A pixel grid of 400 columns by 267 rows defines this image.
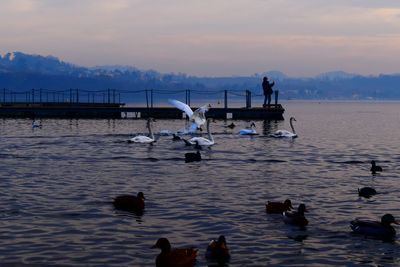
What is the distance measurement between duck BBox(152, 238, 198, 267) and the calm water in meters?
0.50

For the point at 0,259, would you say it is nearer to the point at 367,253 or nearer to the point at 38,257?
the point at 38,257

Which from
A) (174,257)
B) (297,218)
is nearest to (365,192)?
(297,218)

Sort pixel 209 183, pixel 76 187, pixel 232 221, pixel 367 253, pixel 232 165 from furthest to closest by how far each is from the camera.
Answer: pixel 232 165 < pixel 209 183 < pixel 76 187 < pixel 232 221 < pixel 367 253

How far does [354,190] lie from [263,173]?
5390 millimetres

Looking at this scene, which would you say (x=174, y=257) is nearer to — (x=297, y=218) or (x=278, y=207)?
(x=297, y=218)

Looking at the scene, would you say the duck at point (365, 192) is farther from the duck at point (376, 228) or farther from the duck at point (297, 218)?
the duck at point (376, 228)

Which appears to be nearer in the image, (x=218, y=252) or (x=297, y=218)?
(x=218, y=252)

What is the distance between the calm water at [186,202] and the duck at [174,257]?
496mm

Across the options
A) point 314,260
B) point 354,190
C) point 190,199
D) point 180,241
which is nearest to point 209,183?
point 190,199

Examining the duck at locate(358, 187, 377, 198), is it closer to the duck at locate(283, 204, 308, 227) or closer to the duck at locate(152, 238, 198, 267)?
the duck at locate(283, 204, 308, 227)

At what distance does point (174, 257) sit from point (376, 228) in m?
5.80

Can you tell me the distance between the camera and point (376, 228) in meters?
16.8

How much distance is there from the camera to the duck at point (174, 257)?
13.7 m

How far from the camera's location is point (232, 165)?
104 ft
